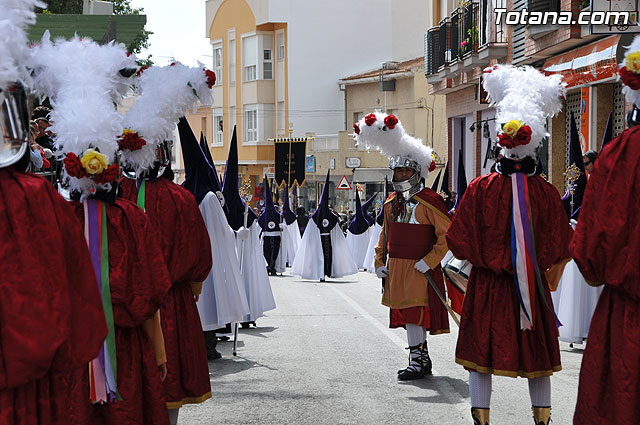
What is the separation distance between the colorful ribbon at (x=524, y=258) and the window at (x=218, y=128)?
2012 inches

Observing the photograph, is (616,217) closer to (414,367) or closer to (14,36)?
(14,36)

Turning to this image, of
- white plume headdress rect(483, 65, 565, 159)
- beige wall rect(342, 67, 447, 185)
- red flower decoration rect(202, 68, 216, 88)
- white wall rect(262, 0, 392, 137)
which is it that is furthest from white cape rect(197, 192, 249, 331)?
white wall rect(262, 0, 392, 137)

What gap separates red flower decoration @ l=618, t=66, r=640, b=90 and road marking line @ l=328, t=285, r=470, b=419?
3.54 meters

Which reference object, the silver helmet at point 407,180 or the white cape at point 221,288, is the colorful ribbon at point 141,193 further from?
the silver helmet at point 407,180

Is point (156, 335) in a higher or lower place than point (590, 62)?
lower

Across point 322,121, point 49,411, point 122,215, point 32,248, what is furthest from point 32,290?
point 322,121

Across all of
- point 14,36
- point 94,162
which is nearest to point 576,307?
point 94,162

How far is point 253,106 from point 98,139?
164 feet

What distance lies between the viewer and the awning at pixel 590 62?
1616 centimetres

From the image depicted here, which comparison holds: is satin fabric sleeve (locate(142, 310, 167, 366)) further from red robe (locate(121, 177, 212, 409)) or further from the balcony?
the balcony

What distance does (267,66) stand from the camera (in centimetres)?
5381

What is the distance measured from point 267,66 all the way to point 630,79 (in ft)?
165

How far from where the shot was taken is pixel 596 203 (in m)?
4.52

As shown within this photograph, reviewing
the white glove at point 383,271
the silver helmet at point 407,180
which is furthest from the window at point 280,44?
the white glove at point 383,271
